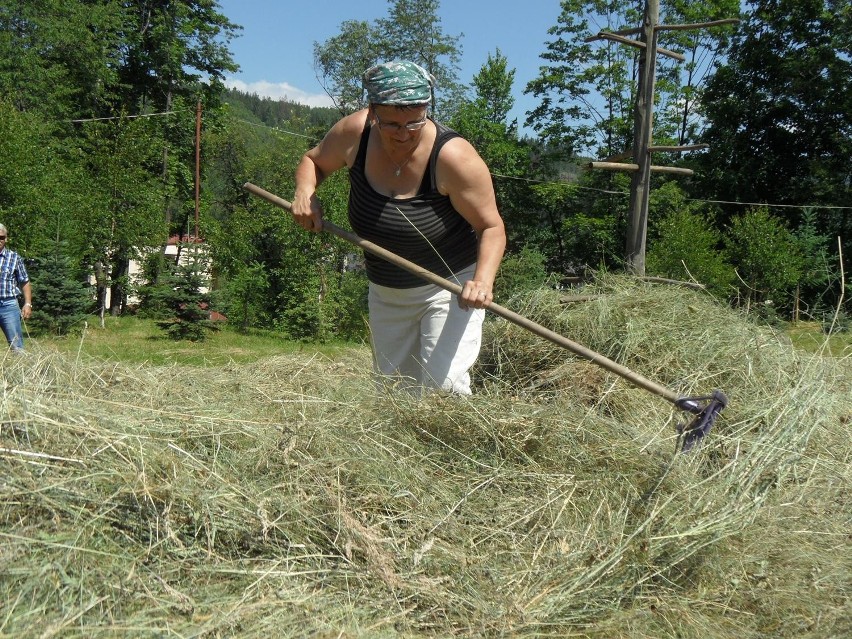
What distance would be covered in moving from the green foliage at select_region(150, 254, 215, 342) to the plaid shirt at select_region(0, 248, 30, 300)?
15.3 ft

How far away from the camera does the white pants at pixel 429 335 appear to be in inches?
122

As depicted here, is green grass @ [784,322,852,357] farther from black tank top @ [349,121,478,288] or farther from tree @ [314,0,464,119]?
tree @ [314,0,464,119]

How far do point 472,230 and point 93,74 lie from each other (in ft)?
73.9

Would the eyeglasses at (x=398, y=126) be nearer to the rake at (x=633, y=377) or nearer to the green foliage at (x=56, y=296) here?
the rake at (x=633, y=377)

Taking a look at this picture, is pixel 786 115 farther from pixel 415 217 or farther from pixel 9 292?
pixel 415 217

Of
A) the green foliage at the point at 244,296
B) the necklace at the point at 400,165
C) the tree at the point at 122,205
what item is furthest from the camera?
the tree at the point at 122,205

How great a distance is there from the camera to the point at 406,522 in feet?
7.63

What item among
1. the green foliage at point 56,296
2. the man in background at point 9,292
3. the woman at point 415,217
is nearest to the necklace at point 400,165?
the woman at point 415,217

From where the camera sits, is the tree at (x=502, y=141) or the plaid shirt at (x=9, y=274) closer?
the plaid shirt at (x=9, y=274)

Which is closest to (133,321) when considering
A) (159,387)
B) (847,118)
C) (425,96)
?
(159,387)

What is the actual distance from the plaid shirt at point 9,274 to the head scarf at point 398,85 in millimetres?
5003

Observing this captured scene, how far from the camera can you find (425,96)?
268 cm

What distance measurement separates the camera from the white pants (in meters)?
3.10

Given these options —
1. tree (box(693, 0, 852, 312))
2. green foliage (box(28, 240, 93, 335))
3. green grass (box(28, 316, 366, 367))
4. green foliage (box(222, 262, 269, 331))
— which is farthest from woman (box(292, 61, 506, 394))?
tree (box(693, 0, 852, 312))
